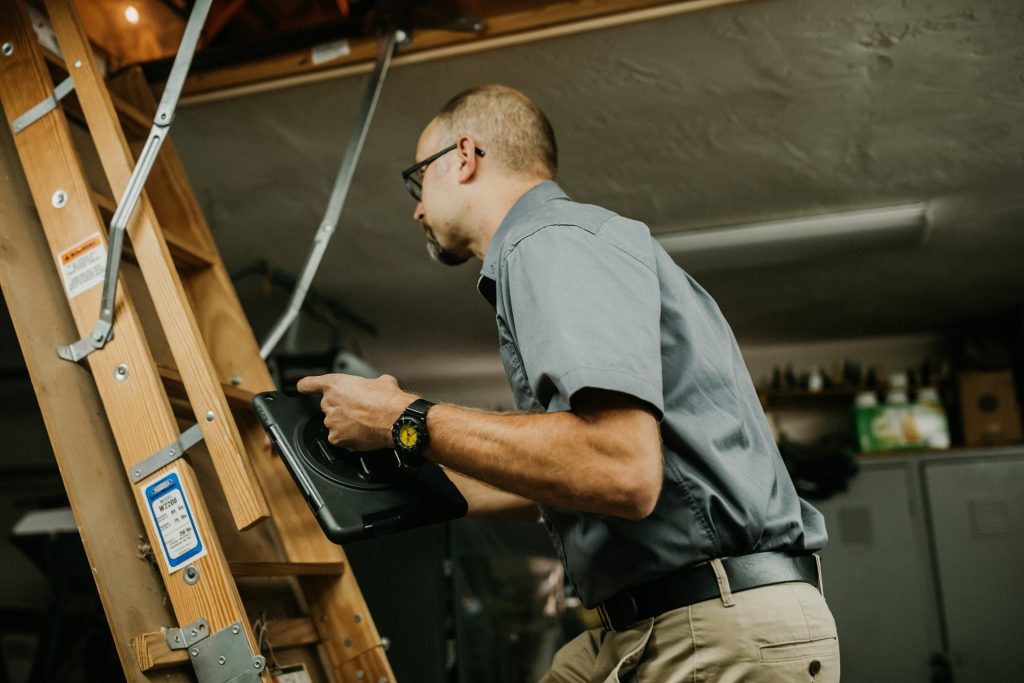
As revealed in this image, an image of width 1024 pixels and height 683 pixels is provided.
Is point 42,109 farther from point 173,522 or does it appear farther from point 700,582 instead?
point 700,582

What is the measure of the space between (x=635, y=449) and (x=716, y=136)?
81.2 inches

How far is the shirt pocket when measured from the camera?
4.28 feet

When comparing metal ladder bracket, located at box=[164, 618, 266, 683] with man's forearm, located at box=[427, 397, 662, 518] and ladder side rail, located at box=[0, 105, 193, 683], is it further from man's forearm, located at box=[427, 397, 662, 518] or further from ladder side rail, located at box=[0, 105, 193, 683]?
man's forearm, located at box=[427, 397, 662, 518]

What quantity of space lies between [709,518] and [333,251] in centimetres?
296

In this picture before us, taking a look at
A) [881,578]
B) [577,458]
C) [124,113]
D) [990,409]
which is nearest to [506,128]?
[577,458]

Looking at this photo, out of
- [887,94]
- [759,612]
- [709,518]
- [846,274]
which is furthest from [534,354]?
[846,274]

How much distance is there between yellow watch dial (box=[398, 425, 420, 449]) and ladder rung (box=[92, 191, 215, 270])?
78 centimetres

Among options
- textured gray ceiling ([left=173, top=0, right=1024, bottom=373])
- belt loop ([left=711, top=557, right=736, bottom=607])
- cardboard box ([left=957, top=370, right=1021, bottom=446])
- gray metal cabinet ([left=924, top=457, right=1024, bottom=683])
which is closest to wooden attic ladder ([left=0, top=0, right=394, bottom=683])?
belt loop ([left=711, top=557, right=736, bottom=607])

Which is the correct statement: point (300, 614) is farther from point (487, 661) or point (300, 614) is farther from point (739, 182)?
point (739, 182)

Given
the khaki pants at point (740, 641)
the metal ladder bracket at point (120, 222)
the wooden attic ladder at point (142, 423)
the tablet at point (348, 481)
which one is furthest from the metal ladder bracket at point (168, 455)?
the khaki pants at point (740, 641)

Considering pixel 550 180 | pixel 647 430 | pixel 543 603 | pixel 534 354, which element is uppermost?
pixel 550 180

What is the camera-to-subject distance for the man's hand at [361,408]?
4.14 feet

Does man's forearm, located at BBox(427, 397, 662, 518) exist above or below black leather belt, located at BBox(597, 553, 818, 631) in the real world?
above

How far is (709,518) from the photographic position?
3.93ft
